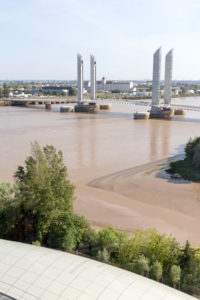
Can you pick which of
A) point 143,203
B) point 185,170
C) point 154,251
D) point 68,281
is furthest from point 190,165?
point 68,281

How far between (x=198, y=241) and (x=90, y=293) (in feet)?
13.0

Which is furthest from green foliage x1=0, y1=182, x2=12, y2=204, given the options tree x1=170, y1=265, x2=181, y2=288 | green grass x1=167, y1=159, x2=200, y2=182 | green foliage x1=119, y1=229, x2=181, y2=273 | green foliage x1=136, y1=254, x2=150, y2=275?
green grass x1=167, y1=159, x2=200, y2=182

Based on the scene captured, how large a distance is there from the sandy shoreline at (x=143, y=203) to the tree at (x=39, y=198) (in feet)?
6.30

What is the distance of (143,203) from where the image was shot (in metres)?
8.87

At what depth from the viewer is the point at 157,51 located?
3070 centimetres

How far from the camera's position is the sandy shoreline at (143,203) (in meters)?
7.45

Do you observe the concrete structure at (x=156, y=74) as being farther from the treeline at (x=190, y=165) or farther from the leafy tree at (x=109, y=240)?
the leafy tree at (x=109, y=240)

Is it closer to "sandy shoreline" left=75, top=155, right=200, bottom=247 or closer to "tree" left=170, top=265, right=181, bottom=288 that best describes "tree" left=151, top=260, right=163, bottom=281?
"tree" left=170, top=265, right=181, bottom=288

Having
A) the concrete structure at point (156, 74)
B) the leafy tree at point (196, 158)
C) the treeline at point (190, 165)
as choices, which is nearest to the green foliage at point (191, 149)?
the treeline at point (190, 165)

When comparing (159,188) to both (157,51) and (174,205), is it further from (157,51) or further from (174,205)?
(157,51)

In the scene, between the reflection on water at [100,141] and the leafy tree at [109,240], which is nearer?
the leafy tree at [109,240]

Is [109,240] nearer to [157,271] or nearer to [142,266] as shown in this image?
[142,266]

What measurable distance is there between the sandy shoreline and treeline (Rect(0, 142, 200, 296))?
1751 millimetres

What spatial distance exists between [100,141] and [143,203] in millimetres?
9738
